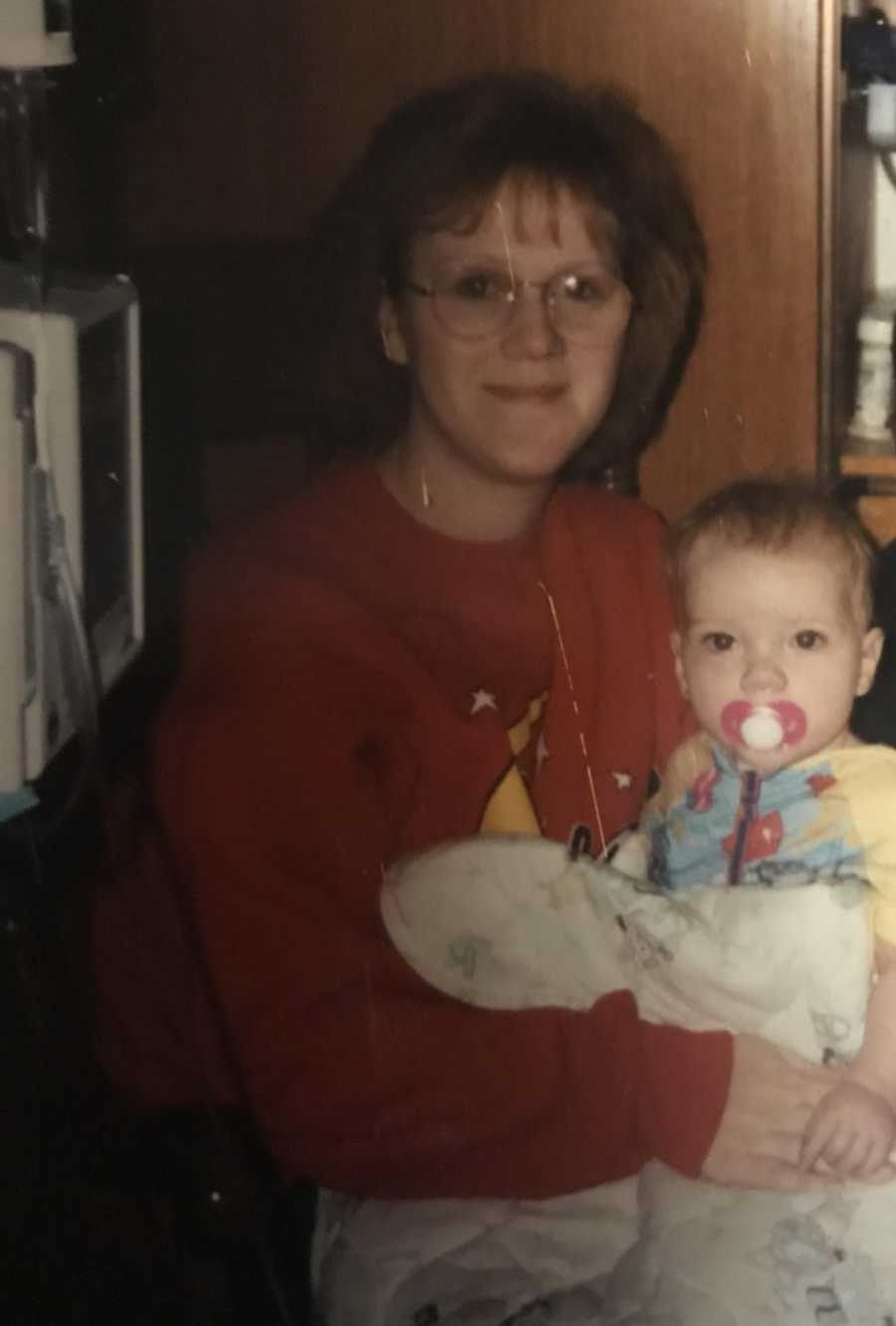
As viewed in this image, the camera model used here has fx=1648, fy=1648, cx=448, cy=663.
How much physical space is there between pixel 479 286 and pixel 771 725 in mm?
305

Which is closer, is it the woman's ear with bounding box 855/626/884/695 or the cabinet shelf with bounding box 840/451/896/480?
the woman's ear with bounding box 855/626/884/695

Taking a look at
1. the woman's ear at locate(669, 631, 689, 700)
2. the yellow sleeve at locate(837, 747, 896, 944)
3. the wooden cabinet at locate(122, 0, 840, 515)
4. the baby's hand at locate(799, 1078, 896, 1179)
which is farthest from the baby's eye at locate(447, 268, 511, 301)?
the baby's hand at locate(799, 1078, 896, 1179)

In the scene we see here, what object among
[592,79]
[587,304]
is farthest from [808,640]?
[592,79]

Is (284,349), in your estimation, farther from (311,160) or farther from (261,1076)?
(261,1076)

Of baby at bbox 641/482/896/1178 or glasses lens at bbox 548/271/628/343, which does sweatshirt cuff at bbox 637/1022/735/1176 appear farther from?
glasses lens at bbox 548/271/628/343

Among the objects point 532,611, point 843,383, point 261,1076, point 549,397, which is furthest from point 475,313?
point 261,1076

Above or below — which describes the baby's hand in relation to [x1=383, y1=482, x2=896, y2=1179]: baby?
below

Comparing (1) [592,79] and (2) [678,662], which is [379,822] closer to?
(2) [678,662]

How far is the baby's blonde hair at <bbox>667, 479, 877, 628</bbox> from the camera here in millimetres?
945

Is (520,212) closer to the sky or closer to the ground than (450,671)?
closer to the sky

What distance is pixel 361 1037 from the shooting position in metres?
0.93

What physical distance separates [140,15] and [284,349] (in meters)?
0.22

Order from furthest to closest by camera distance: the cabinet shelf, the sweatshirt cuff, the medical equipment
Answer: the cabinet shelf → the sweatshirt cuff → the medical equipment

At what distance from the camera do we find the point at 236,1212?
885 millimetres
